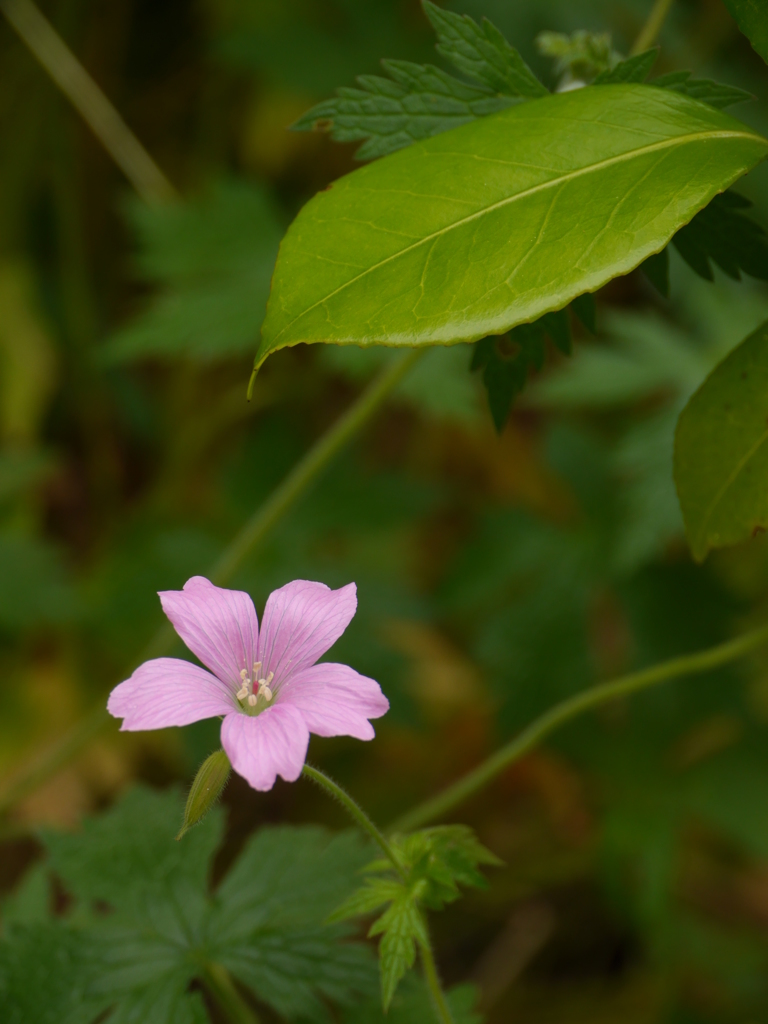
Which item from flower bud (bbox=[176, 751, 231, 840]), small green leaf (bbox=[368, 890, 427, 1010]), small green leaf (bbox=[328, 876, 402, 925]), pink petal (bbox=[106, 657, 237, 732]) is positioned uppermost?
pink petal (bbox=[106, 657, 237, 732])

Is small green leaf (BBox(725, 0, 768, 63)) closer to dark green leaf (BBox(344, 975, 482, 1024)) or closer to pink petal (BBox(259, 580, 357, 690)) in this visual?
pink petal (BBox(259, 580, 357, 690))

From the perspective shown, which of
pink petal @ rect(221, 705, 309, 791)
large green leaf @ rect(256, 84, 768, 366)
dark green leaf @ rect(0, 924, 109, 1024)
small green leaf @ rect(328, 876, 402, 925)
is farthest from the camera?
dark green leaf @ rect(0, 924, 109, 1024)

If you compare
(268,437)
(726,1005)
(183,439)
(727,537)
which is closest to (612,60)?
(727,537)

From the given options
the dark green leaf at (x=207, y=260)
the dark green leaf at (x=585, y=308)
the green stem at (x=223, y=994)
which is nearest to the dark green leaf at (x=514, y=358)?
the dark green leaf at (x=585, y=308)

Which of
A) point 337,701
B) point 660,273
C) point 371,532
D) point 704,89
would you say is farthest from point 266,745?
point 371,532

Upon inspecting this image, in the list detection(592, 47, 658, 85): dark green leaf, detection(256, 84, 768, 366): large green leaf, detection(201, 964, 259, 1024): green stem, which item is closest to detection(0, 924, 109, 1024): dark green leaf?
detection(201, 964, 259, 1024): green stem

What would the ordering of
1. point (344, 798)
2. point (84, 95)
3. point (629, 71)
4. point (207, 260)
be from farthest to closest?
point (84, 95)
point (207, 260)
point (629, 71)
point (344, 798)

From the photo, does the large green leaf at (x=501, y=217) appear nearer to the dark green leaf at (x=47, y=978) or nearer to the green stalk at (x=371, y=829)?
the green stalk at (x=371, y=829)

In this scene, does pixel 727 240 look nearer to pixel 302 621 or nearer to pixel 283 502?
pixel 302 621
